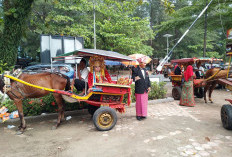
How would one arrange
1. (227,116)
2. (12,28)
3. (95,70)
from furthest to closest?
(12,28) < (95,70) < (227,116)

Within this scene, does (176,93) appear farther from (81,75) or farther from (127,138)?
(81,75)

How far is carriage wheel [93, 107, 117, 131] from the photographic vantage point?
169 inches

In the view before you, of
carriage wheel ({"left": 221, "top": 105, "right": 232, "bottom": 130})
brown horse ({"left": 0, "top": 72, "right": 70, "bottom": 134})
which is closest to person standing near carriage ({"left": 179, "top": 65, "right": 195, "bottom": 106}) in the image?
carriage wheel ({"left": 221, "top": 105, "right": 232, "bottom": 130})

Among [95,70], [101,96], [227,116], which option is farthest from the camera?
[95,70]

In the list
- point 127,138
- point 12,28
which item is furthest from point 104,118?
point 12,28

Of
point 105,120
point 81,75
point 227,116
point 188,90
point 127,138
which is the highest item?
point 81,75

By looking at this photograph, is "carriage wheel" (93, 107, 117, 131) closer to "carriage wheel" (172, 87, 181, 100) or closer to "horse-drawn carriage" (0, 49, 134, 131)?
"horse-drawn carriage" (0, 49, 134, 131)

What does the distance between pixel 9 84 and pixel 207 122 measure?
5.87 m

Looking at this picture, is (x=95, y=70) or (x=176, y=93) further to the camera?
(x=176, y=93)

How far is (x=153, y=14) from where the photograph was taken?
1217 inches

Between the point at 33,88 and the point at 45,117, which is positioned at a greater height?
the point at 33,88

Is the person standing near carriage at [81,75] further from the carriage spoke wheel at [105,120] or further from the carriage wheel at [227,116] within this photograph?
the carriage wheel at [227,116]

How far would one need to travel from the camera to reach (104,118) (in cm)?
445

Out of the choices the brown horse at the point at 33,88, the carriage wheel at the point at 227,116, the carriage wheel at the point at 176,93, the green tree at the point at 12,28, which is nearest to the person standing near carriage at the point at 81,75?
the brown horse at the point at 33,88
